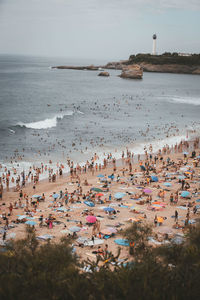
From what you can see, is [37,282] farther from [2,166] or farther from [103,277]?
[2,166]

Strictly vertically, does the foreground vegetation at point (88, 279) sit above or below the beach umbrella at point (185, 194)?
above

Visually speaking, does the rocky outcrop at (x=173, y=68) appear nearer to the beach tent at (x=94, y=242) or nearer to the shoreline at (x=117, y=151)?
the shoreline at (x=117, y=151)

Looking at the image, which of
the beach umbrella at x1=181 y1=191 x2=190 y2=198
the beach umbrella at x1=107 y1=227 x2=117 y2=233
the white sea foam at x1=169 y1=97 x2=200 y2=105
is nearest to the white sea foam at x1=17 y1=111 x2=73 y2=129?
the beach umbrella at x1=181 y1=191 x2=190 y2=198

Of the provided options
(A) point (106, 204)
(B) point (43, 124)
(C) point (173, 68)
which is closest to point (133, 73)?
(C) point (173, 68)

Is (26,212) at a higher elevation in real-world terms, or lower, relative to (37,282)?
lower

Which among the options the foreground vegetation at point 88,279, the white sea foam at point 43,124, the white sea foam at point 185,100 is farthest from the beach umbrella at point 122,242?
the white sea foam at point 185,100

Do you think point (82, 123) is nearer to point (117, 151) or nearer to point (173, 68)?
point (117, 151)

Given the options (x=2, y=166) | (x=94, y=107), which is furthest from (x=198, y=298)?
(x=94, y=107)

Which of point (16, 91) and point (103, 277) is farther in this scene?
point (16, 91)
